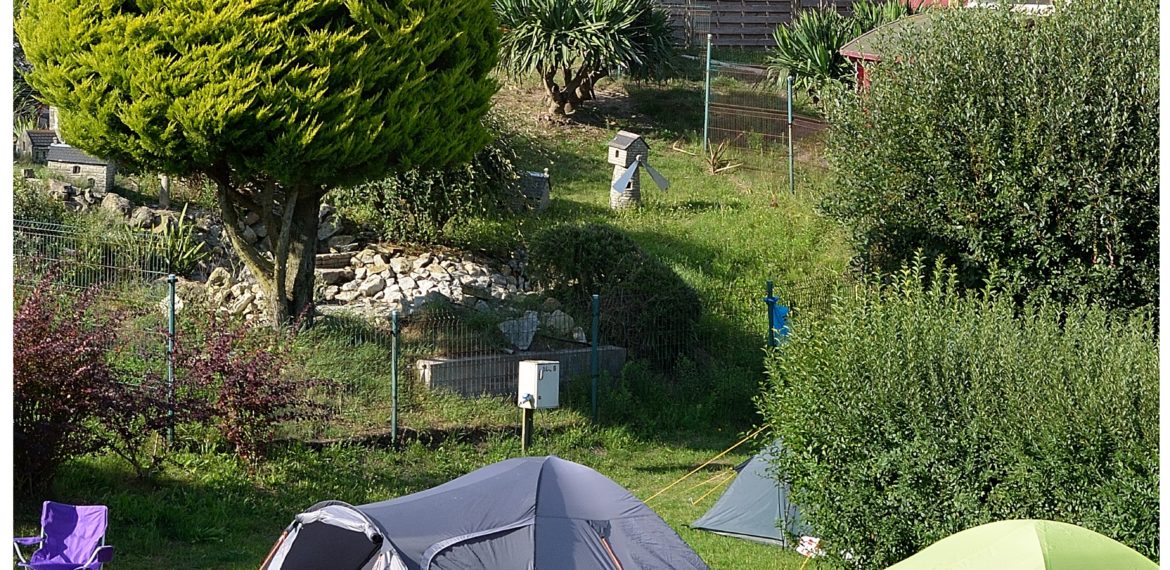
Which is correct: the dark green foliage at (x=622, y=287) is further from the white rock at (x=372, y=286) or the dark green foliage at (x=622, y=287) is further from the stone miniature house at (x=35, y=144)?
the stone miniature house at (x=35, y=144)

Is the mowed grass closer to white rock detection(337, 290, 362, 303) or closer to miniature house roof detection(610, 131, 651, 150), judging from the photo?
white rock detection(337, 290, 362, 303)

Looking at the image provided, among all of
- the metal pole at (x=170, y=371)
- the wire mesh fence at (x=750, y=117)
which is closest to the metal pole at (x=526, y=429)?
the metal pole at (x=170, y=371)

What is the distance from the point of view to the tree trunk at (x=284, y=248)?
12.8m

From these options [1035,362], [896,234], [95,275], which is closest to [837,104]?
[896,234]

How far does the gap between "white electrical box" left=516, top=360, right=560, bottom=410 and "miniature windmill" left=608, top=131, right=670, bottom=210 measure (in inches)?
305

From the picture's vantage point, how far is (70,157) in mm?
16141

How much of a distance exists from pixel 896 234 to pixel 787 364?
5.33 m

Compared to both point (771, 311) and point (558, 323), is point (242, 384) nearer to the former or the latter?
point (558, 323)

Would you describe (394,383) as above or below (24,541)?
above

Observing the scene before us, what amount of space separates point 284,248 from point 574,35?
36.2ft

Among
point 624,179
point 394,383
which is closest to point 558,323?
point 394,383

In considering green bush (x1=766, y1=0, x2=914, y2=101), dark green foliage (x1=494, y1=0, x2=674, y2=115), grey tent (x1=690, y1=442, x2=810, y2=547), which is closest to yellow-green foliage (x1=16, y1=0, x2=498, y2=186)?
grey tent (x1=690, y1=442, x2=810, y2=547)

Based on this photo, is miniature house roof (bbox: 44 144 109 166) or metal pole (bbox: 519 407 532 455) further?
miniature house roof (bbox: 44 144 109 166)

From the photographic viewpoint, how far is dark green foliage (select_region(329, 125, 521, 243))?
55.5 ft
